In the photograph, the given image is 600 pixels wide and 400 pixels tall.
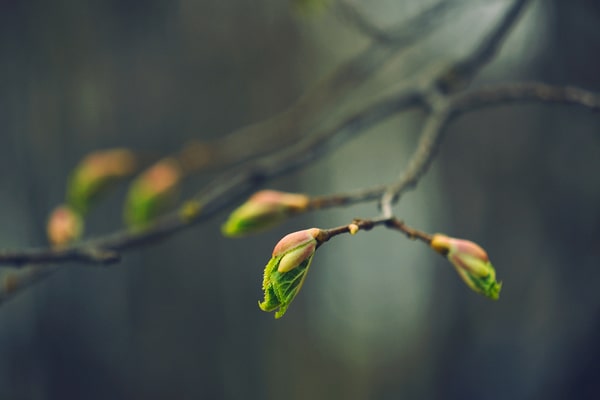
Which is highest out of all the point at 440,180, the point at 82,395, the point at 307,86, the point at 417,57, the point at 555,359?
the point at 307,86

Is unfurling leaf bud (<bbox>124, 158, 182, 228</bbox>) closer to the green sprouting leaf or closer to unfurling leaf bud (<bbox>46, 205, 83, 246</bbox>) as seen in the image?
unfurling leaf bud (<bbox>46, 205, 83, 246</bbox>)

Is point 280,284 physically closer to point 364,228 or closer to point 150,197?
point 364,228

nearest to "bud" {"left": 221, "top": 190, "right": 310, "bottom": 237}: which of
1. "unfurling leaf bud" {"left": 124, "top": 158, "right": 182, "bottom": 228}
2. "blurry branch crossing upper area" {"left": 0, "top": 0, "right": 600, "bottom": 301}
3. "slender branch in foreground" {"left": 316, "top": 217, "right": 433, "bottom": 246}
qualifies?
"blurry branch crossing upper area" {"left": 0, "top": 0, "right": 600, "bottom": 301}

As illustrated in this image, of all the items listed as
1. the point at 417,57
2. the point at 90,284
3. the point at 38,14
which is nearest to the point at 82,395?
the point at 90,284

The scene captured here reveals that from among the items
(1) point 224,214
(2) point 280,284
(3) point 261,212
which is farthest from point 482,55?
(1) point 224,214

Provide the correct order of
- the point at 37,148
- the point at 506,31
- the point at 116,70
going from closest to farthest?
the point at 506,31
the point at 37,148
the point at 116,70

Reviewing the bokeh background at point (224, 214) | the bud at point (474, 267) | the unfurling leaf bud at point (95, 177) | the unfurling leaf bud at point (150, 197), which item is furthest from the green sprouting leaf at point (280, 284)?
the bokeh background at point (224, 214)

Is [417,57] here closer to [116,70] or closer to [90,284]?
[116,70]
